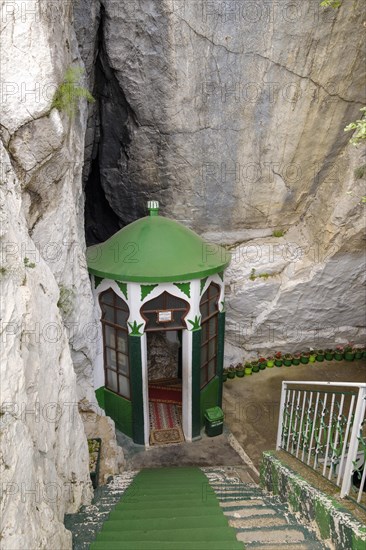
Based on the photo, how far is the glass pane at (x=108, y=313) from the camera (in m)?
7.74

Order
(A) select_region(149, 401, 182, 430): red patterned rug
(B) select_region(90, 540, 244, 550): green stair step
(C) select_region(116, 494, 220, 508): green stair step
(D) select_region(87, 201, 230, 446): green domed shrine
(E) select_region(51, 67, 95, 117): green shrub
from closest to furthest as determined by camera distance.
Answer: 1. (B) select_region(90, 540, 244, 550): green stair step
2. (C) select_region(116, 494, 220, 508): green stair step
3. (E) select_region(51, 67, 95, 117): green shrub
4. (D) select_region(87, 201, 230, 446): green domed shrine
5. (A) select_region(149, 401, 182, 430): red patterned rug

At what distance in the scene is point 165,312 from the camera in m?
7.44

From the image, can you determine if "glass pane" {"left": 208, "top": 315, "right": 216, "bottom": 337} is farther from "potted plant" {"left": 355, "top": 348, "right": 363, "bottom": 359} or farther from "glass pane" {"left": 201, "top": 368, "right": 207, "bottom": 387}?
"potted plant" {"left": 355, "top": 348, "right": 363, "bottom": 359}

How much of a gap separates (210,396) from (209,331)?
140 cm

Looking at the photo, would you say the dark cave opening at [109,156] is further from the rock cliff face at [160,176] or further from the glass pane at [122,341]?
the glass pane at [122,341]

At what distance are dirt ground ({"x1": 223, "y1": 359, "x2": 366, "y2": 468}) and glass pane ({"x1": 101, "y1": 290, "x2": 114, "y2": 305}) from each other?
11.9 ft

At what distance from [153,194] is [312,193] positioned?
11.8 ft

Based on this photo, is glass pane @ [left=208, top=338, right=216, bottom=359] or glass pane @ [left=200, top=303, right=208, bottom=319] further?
glass pane @ [left=208, top=338, right=216, bottom=359]

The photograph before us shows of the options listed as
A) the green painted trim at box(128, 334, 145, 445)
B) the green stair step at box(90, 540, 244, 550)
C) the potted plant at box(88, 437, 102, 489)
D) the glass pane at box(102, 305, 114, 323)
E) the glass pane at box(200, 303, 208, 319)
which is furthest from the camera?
the glass pane at box(200, 303, 208, 319)

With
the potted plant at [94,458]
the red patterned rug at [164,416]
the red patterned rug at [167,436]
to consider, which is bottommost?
the red patterned rug at [164,416]

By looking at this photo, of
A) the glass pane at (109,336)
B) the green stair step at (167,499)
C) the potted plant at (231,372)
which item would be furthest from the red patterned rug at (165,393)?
the green stair step at (167,499)

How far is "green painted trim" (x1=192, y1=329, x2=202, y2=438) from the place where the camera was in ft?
25.2

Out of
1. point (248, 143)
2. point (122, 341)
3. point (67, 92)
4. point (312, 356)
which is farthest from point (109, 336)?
point (312, 356)

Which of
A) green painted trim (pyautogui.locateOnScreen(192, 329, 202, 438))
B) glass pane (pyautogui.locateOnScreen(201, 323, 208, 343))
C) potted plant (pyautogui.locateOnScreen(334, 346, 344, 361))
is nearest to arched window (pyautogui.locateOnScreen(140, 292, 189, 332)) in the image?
green painted trim (pyautogui.locateOnScreen(192, 329, 202, 438))
